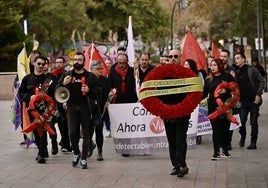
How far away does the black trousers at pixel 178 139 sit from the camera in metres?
9.55

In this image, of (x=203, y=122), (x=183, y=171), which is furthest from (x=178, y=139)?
(x=203, y=122)

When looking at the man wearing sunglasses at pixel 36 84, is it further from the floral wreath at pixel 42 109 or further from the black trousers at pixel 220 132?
the black trousers at pixel 220 132

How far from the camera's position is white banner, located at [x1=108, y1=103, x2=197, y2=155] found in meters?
11.8

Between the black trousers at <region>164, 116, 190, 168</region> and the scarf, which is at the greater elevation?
the scarf

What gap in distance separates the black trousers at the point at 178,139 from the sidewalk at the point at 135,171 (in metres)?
0.26

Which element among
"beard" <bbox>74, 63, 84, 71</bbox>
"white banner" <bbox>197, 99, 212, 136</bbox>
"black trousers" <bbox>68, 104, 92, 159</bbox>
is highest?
"beard" <bbox>74, 63, 84, 71</bbox>

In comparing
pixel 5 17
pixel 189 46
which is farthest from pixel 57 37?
pixel 189 46

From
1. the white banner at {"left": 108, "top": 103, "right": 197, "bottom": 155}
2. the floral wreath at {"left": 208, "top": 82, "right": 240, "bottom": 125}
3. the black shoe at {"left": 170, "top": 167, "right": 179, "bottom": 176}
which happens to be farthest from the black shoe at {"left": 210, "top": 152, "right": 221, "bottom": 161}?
the black shoe at {"left": 170, "top": 167, "right": 179, "bottom": 176}

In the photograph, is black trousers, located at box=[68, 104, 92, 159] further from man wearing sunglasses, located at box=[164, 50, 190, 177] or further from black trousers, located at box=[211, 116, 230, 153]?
black trousers, located at box=[211, 116, 230, 153]

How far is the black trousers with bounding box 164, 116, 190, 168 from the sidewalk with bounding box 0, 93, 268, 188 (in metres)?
0.26

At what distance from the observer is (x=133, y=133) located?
1185 centimetres

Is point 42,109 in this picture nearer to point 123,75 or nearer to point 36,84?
point 36,84

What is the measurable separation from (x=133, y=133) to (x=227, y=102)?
5.76ft

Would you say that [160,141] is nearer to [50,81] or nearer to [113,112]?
[113,112]
